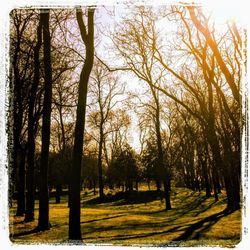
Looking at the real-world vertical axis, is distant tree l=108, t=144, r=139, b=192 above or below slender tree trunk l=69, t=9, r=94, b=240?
below

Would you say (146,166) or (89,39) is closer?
(89,39)

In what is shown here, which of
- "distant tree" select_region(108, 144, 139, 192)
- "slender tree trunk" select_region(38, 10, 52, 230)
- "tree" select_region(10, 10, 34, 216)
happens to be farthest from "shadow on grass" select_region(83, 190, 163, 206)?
"slender tree trunk" select_region(38, 10, 52, 230)

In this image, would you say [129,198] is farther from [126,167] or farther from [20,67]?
[20,67]

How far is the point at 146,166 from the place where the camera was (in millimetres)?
43562

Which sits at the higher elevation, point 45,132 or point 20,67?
point 20,67

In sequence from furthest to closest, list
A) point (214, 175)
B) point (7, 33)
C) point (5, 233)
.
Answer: point (214, 175), point (7, 33), point (5, 233)

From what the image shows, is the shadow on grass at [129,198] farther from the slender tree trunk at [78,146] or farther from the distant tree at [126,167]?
the slender tree trunk at [78,146]

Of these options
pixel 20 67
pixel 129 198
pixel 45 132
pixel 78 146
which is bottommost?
pixel 129 198

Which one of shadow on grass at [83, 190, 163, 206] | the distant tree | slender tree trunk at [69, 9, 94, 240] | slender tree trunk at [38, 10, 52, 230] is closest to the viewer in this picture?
slender tree trunk at [69, 9, 94, 240]

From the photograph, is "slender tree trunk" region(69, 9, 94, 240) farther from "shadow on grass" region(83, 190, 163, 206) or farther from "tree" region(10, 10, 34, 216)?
"shadow on grass" region(83, 190, 163, 206)

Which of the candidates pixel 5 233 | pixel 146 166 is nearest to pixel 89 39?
pixel 5 233

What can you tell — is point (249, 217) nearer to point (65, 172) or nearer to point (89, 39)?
point (89, 39)

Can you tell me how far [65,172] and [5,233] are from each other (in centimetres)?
3303

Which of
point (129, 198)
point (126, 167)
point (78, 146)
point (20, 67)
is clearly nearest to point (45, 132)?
point (78, 146)
